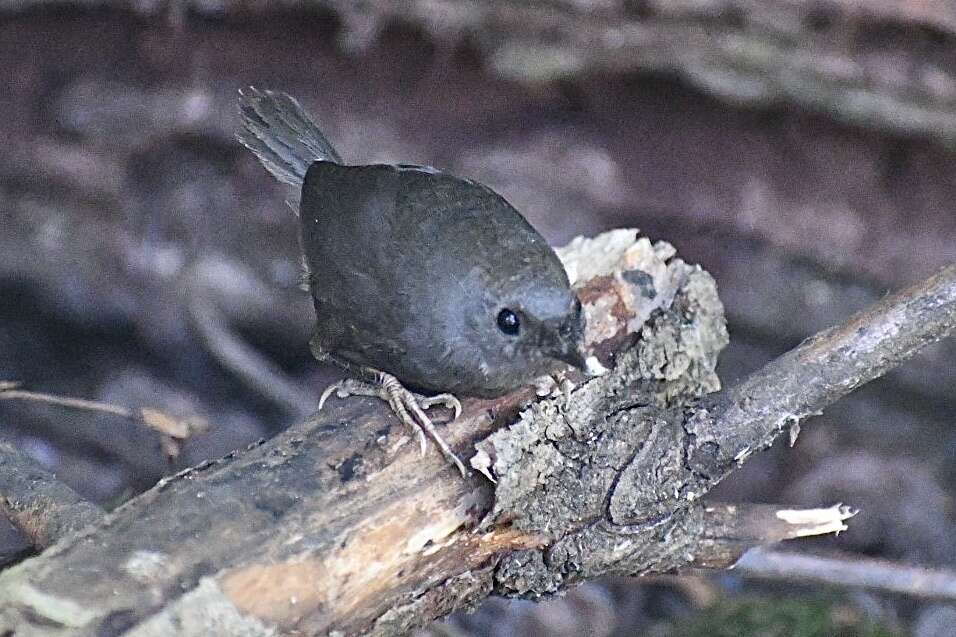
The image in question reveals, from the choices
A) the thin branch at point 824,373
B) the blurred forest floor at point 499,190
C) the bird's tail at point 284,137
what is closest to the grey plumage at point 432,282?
the bird's tail at point 284,137

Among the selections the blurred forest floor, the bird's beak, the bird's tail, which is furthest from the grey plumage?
the blurred forest floor

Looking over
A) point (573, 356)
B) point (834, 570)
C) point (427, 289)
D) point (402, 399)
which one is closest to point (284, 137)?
point (427, 289)

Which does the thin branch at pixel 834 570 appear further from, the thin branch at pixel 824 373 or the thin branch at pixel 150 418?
the thin branch at pixel 150 418

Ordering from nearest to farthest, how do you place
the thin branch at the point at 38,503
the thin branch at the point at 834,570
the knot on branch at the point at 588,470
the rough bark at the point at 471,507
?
the rough bark at the point at 471,507
the thin branch at the point at 38,503
the knot on branch at the point at 588,470
the thin branch at the point at 834,570

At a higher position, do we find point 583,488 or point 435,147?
point 435,147

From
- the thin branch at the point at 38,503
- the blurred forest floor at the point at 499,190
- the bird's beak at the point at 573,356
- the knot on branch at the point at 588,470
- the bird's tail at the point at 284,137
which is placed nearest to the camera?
the thin branch at the point at 38,503

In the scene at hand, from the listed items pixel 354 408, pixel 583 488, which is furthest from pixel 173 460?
pixel 583 488

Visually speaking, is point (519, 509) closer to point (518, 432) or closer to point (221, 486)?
point (518, 432)
